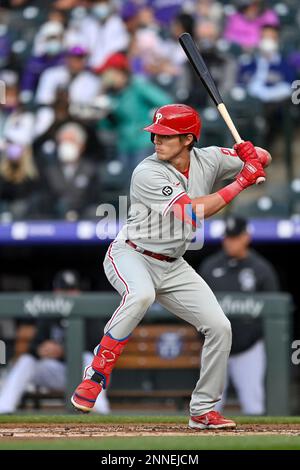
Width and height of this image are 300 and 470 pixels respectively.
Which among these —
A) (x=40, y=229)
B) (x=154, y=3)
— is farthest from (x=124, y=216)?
(x=154, y=3)

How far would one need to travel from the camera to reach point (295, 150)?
9.98 metres

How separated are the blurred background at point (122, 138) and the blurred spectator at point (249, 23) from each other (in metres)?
0.02

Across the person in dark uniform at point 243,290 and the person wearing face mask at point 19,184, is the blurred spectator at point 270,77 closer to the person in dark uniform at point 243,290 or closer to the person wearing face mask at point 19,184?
the person in dark uniform at point 243,290

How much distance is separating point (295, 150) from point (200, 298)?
4.36m

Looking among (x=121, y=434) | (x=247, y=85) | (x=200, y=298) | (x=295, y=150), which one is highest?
(x=247, y=85)

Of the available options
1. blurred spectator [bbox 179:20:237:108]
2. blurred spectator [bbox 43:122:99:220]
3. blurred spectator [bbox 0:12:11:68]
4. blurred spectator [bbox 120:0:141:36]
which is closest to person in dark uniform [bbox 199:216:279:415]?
blurred spectator [bbox 43:122:99:220]

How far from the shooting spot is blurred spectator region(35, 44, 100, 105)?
11.1m

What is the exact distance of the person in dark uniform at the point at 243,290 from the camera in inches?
345

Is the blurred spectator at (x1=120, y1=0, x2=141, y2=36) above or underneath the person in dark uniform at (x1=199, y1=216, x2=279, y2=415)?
above

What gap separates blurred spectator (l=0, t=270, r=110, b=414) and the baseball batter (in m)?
3.07

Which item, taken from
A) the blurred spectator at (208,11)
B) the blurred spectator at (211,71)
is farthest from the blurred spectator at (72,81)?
the blurred spectator at (208,11)

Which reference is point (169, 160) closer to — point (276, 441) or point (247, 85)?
point (276, 441)

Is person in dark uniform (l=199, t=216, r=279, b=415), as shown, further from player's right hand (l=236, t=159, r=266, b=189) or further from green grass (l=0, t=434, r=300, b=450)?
green grass (l=0, t=434, r=300, b=450)

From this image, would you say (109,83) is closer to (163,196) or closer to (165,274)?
(165,274)
